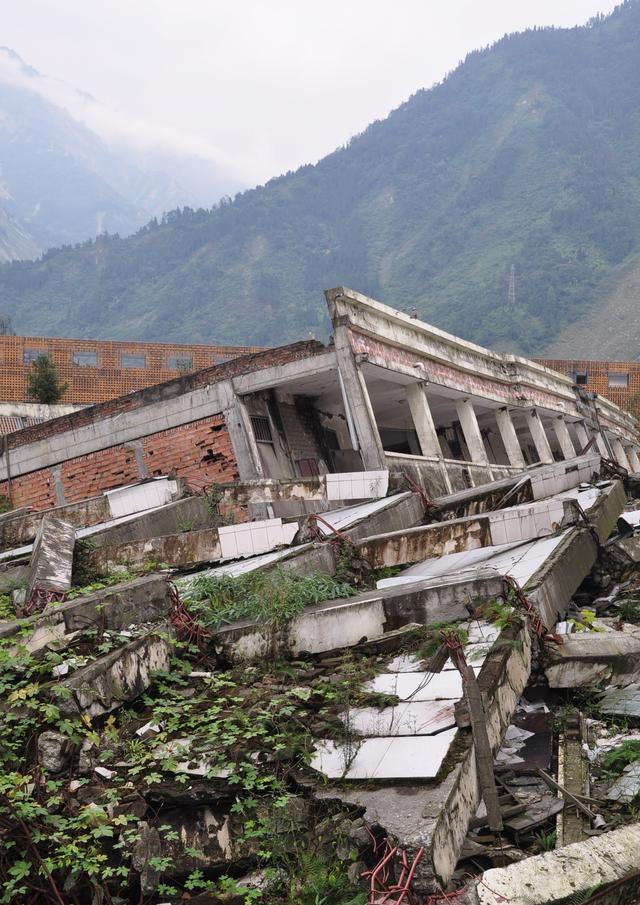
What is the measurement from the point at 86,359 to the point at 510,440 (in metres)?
27.5

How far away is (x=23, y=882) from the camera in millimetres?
4168

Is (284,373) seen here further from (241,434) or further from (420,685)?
(420,685)

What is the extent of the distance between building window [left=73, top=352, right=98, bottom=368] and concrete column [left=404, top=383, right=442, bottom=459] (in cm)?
2917

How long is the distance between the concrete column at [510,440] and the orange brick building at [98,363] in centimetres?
2082

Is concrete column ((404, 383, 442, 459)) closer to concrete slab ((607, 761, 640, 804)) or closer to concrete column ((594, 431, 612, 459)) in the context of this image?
concrete slab ((607, 761, 640, 804))

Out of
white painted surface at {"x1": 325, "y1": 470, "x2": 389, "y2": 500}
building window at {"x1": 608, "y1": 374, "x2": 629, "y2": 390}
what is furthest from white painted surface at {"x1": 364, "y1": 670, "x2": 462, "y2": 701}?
building window at {"x1": 608, "y1": 374, "x2": 629, "y2": 390}

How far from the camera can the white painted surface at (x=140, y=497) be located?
13.4 metres

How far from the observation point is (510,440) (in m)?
25.9

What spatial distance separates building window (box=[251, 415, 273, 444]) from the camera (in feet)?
57.8

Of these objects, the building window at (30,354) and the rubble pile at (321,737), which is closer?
the rubble pile at (321,737)

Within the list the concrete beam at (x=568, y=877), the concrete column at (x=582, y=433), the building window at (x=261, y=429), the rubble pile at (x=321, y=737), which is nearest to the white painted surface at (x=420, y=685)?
the rubble pile at (x=321, y=737)

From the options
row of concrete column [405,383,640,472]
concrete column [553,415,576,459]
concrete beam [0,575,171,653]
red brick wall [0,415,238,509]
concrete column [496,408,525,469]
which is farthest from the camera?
concrete column [553,415,576,459]

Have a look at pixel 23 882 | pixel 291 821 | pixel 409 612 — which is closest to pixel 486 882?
pixel 291 821

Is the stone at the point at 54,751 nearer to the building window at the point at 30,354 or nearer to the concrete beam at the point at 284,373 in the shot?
the concrete beam at the point at 284,373
